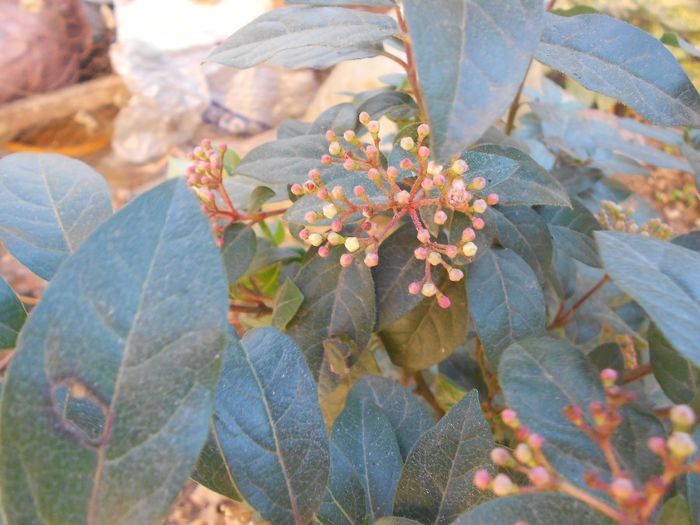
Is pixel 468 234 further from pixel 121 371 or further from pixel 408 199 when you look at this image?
pixel 121 371

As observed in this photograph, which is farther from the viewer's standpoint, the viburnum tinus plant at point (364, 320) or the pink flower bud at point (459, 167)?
the pink flower bud at point (459, 167)

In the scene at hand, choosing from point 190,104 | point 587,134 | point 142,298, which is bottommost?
point 190,104

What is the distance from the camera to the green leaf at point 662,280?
0.36m

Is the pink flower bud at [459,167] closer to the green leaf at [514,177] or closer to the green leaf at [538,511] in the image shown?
the green leaf at [514,177]

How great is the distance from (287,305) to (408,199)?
207 millimetres

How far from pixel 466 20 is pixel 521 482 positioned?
1.21ft

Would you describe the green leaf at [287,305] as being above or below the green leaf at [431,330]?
above

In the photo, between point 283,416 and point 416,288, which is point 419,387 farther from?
point 283,416

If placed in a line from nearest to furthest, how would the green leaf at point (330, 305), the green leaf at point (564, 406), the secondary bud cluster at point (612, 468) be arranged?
the secondary bud cluster at point (612, 468), the green leaf at point (564, 406), the green leaf at point (330, 305)

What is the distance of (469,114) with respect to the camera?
35cm

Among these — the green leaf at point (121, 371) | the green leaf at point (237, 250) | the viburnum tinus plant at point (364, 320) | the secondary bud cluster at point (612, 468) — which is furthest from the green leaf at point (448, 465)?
the green leaf at point (237, 250)

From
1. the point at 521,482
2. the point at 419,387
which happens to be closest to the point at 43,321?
the point at 521,482

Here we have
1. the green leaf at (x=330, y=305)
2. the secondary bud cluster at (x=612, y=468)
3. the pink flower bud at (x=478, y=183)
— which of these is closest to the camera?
the secondary bud cluster at (x=612, y=468)

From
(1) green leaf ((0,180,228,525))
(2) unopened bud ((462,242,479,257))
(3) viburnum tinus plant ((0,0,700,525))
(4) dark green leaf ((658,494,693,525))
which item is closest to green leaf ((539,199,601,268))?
(3) viburnum tinus plant ((0,0,700,525))
